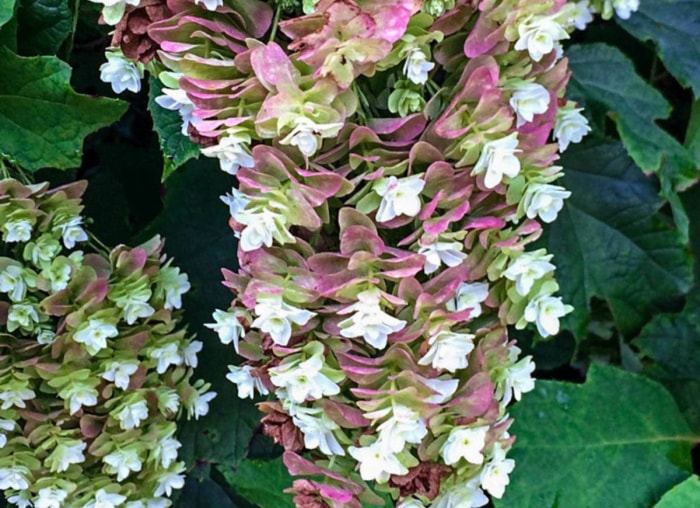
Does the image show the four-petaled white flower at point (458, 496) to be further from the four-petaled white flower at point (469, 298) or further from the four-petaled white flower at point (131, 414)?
the four-petaled white flower at point (131, 414)

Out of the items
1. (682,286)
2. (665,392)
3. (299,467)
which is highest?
(299,467)

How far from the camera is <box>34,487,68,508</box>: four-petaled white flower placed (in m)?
0.75

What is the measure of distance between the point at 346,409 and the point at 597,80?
67 centimetres

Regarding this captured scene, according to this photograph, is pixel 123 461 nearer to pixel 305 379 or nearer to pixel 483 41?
pixel 305 379

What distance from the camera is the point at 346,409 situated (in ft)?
2.04

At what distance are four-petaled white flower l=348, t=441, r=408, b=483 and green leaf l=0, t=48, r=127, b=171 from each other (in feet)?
1.34

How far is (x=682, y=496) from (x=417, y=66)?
66 centimetres

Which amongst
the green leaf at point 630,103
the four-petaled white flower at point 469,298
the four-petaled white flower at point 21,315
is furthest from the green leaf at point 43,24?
the green leaf at point 630,103

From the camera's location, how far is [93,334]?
2.37ft

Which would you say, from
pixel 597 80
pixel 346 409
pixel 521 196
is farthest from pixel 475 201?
pixel 597 80

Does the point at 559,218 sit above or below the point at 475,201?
below

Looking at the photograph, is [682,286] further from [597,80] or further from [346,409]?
[346,409]

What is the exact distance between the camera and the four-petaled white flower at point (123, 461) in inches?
30.1

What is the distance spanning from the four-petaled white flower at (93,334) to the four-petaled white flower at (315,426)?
0.67 ft
